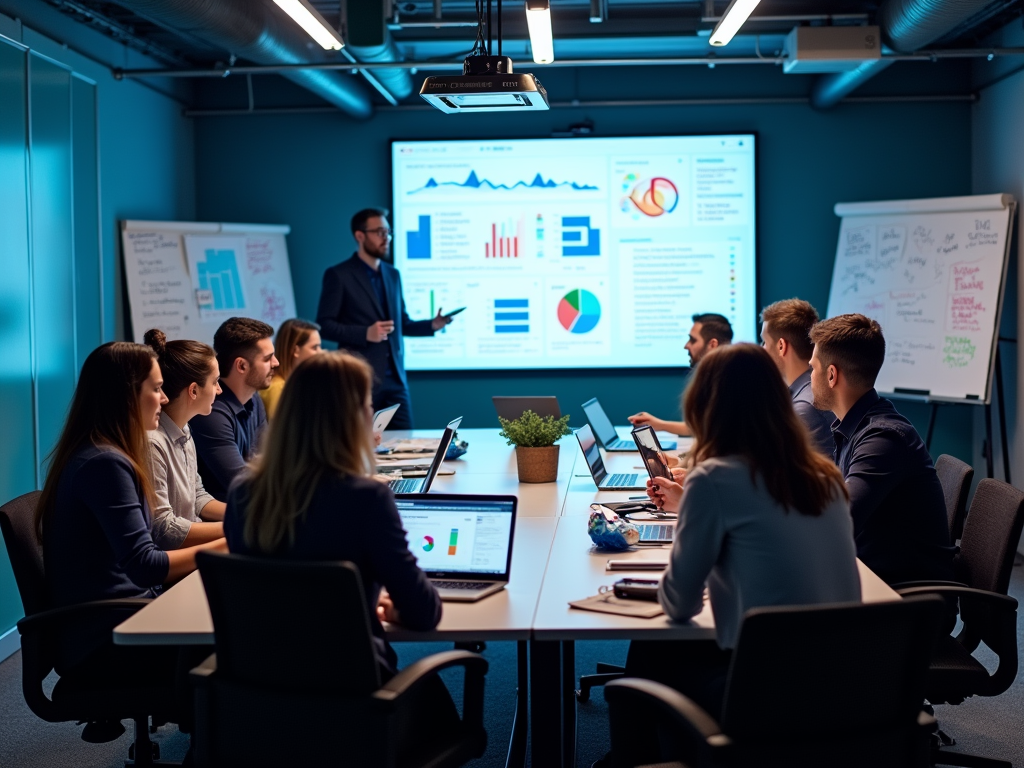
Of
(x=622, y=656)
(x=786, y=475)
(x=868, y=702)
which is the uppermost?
(x=786, y=475)

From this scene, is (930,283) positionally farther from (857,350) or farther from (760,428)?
(760,428)

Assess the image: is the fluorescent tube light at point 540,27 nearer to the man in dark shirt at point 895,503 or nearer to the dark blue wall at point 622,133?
the man in dark shirt at point 895,503

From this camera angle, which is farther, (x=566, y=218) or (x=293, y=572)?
(x=566, y=218)

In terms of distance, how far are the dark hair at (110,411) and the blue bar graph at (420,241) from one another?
4.35 m

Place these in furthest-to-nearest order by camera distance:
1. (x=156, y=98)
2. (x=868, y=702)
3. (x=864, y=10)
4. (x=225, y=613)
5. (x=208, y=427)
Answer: (x=156, y=98)
(x=864, y=10)
(x=208, y=427)
(x=225, y=613)
(x=868, y=702)

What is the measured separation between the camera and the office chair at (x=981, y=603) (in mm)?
2639

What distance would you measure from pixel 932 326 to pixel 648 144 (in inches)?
84.0

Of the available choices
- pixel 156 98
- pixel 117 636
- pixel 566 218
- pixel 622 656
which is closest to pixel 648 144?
pixel 566 218

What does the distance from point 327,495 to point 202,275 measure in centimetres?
476

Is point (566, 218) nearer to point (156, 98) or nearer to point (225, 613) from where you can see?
point (156, 98)

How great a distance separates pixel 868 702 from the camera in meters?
1.85

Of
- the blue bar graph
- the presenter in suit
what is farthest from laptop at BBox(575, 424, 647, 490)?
the blue bar graph

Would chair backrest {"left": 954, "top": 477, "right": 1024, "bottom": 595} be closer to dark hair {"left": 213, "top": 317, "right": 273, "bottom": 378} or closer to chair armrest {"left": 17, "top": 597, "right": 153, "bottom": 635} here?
chair armrest {"left": 17, "top": 597, "right": 153, "bottom": 635}

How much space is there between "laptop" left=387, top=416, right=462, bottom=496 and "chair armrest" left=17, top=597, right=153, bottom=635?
0.90 metres
